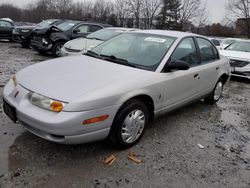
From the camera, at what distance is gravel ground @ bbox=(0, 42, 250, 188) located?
2.56m

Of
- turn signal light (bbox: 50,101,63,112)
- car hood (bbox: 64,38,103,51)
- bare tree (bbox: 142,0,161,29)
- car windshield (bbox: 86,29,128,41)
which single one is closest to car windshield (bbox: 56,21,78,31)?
car windshield (bbox: 86,29,128,41)

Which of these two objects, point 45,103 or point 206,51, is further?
point 206,51

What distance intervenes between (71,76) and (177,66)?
1.48m

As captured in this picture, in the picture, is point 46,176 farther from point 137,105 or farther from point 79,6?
point 79,6

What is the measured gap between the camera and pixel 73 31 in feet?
33.3

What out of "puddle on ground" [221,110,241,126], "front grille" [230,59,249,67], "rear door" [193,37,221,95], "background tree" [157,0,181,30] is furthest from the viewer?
"background tree" [157,0,181,30]

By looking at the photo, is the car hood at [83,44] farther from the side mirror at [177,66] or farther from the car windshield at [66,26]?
the side mirror at [177,66]

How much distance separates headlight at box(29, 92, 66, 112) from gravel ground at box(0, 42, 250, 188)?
67cm

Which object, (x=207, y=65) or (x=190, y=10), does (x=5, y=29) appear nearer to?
(x=207, y=65)

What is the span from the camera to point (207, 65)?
4531mm

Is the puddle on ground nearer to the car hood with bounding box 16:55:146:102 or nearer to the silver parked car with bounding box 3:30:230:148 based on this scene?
the silver parked car with bounding box 3:30:230:148

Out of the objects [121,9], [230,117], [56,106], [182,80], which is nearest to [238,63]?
[230,117]

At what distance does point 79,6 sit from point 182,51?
47520 millimetres

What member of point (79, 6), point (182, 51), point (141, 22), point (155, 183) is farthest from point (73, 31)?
point (79, 6)
